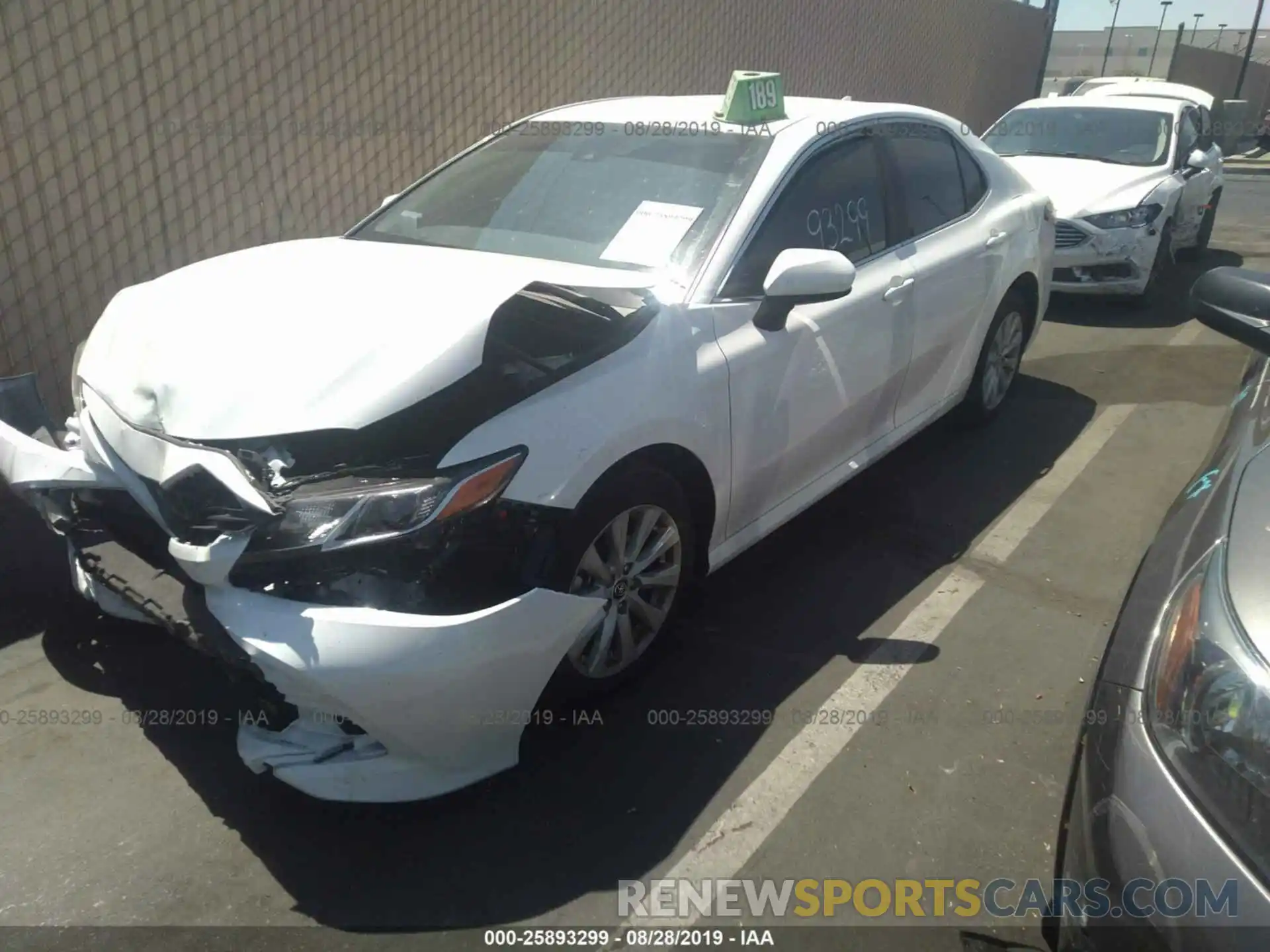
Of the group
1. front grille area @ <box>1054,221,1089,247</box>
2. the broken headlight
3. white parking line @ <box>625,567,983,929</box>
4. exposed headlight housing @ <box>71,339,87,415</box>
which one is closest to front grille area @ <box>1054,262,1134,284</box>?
front grille area @ <box>1054,221,1089,247</box>

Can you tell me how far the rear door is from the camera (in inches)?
166

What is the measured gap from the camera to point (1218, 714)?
1.78 meters

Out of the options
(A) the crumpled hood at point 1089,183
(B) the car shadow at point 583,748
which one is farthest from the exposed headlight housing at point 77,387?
(A) the crumpled hood at point 1089,183

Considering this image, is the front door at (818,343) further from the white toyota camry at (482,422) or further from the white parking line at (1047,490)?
the white parking line at (1047,490)

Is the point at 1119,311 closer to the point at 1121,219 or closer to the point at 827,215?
the point at 1121,219

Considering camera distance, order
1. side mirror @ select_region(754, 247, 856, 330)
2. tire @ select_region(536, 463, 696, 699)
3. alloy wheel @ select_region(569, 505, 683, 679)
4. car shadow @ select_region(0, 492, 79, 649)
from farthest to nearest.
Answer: car shadow @ select_region(0, 492, 79, 649) < side mirror @ select_region(754, 247, 856, 330) < alloy wheel @ select_region(569, 505, 683, 679) < tire @ select_region(536, 463, 696, 699)

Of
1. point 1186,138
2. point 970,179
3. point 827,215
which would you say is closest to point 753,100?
point 827,215

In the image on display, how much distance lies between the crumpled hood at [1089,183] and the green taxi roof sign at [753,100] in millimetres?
4511

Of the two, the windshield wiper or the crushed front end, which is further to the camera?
the windshield wiper

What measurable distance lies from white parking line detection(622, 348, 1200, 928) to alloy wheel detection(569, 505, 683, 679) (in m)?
0.55

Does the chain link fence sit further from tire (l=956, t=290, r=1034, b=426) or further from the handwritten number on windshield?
tire (l=956, t=290, r=1034, b=426)

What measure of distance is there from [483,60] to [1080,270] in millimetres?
4894

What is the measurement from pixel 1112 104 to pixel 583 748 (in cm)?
900

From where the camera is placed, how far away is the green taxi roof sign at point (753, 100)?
3721 mm
